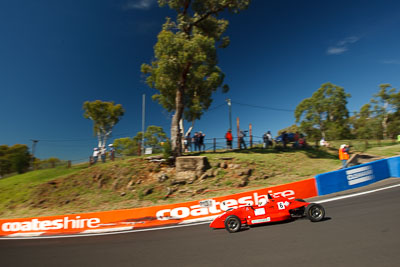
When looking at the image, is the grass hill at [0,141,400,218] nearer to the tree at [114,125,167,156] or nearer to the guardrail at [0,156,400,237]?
the guardrail at [0,156,400,237]

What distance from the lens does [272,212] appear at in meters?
6.28

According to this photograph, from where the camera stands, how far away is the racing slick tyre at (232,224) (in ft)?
20.4

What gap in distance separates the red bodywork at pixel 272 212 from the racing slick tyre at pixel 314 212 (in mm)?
170

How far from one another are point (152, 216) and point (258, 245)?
5.68m

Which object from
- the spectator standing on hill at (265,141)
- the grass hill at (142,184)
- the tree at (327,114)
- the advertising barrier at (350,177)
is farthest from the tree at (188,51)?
the tree at (327,114)

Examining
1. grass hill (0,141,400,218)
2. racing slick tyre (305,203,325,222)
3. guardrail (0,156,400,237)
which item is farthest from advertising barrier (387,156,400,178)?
racing slick tyre (305,203,325,222)

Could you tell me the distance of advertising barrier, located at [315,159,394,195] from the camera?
9.84m

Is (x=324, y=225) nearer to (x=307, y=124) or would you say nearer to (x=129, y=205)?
(x=129, y=205)

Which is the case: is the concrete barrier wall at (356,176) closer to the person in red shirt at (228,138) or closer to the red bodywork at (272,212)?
the red bodywork at (272,212)

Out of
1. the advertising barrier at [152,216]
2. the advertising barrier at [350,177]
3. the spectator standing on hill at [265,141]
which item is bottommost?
the advertising barrier at [152,216]

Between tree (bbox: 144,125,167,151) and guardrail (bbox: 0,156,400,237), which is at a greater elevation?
tree (bbox: 144,125,167,151)

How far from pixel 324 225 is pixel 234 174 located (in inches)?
349

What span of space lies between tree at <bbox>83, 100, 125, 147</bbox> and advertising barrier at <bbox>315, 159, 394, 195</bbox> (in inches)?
1304

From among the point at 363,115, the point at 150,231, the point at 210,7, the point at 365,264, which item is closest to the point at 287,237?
the point at 365,264
